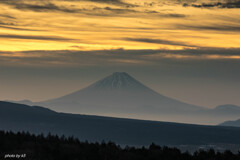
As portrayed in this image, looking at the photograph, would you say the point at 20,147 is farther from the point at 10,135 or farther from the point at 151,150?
the point at 151,150

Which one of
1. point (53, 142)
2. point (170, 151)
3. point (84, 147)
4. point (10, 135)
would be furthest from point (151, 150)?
point (10, 135)

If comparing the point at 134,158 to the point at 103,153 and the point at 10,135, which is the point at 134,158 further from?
the point at 10,135

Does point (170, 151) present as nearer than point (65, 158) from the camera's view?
No

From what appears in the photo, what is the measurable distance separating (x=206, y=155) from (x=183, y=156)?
8.20 metres

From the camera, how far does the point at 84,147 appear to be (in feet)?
452

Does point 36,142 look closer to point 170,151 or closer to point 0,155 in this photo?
point 0,155

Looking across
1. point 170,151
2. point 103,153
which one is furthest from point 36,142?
point 170,151

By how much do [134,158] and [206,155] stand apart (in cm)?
1681

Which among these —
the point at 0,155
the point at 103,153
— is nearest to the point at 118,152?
the point at 103,153

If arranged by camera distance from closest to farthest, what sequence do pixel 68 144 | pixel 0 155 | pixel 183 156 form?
pixel 0 155, pixel 183 156, pixel 68 144

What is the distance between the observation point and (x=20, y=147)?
137m

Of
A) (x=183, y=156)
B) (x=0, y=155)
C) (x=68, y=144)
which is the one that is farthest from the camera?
(x=68, y=144)

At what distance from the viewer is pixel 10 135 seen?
148375 millimetres

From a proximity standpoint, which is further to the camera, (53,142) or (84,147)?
(53,142)
